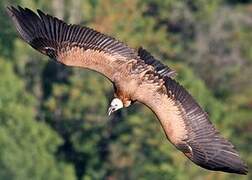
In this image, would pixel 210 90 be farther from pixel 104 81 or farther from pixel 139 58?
pixel 139 58

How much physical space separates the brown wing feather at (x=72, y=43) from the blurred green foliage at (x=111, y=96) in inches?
584

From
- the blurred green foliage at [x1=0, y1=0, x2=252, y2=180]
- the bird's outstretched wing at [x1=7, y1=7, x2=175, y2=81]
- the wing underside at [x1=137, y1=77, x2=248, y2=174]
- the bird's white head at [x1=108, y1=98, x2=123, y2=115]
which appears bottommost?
the wing underside at [x1=137, y1=77, x2=248, y2=174]

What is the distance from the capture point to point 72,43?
2034 centimetres

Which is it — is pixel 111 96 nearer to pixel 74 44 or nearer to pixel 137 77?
pixel 74 44

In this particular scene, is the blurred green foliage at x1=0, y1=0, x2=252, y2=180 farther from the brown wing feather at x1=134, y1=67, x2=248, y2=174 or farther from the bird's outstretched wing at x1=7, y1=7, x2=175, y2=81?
the brown wing feather at x1=134, y1=67, x2=248, y2=174

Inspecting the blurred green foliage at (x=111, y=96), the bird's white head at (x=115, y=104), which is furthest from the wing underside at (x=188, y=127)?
the blurred green foliage at (x=111, y=96)

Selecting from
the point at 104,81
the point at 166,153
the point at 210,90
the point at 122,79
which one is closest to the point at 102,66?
the point at 122,79

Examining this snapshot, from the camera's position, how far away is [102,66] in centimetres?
2016

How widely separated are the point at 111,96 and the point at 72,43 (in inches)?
899

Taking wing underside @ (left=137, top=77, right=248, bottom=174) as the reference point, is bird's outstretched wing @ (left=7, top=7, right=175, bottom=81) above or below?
above

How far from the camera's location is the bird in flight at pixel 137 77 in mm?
19047

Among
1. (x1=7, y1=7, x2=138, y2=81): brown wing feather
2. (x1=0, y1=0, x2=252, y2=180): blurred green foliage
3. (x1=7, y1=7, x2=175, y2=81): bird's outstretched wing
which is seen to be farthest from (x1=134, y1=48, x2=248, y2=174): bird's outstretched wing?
(x1=0, y1=0, x2=252, y2=180): blurred green foliage

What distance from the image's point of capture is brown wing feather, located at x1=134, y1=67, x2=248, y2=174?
18812 millimetres

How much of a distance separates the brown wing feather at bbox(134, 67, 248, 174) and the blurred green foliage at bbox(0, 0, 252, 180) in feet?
52.0
